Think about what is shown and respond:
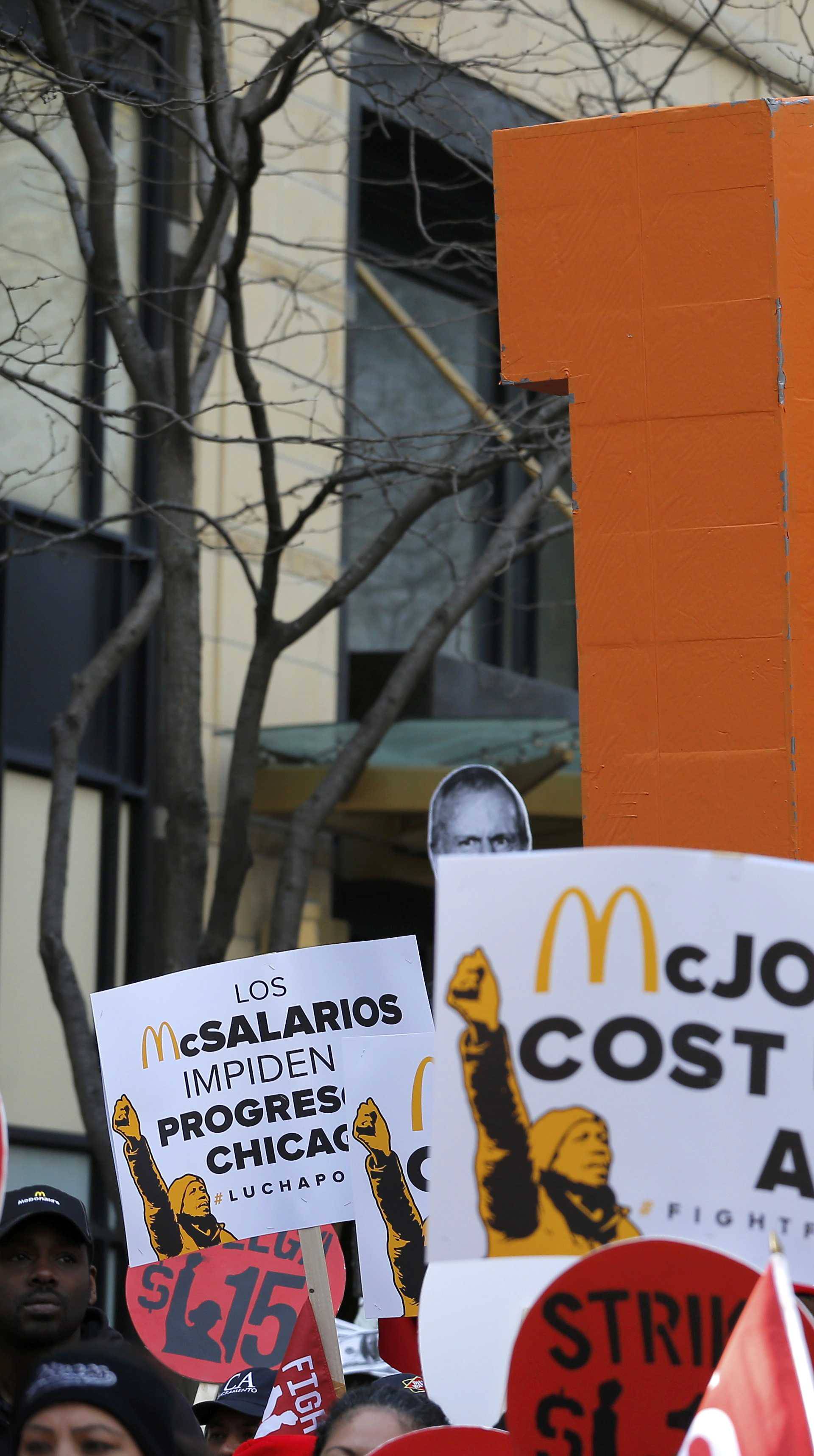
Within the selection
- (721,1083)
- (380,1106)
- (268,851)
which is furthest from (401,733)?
(721,1083)

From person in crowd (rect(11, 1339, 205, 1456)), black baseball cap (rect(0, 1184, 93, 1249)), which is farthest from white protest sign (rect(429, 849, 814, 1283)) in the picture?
black baseball cap (rect(0, 1184, 93, 1249))

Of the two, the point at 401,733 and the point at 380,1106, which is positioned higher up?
the point at 401,733

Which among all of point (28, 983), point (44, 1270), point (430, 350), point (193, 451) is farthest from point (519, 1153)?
point (430, 350)

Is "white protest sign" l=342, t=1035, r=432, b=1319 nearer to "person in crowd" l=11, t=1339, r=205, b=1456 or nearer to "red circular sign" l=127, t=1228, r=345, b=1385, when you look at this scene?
"red circular sign" l=127, t=1228, r=345, b=1385

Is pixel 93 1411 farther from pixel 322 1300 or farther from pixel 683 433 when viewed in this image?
pixel 683 433

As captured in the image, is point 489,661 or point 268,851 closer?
point 268,851

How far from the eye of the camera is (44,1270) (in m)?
4.89

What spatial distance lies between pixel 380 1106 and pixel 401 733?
322 inches

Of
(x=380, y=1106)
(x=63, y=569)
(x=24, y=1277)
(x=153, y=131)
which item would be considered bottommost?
(x=24, y=1277)

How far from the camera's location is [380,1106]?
4.92m

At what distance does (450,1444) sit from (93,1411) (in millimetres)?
550

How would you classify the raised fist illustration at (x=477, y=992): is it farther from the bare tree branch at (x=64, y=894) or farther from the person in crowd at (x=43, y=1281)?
the bare tree branch at (x=64, y=894)

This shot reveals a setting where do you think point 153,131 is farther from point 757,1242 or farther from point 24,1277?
point 757,1242

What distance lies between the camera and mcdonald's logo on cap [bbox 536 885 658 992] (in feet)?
9.98
